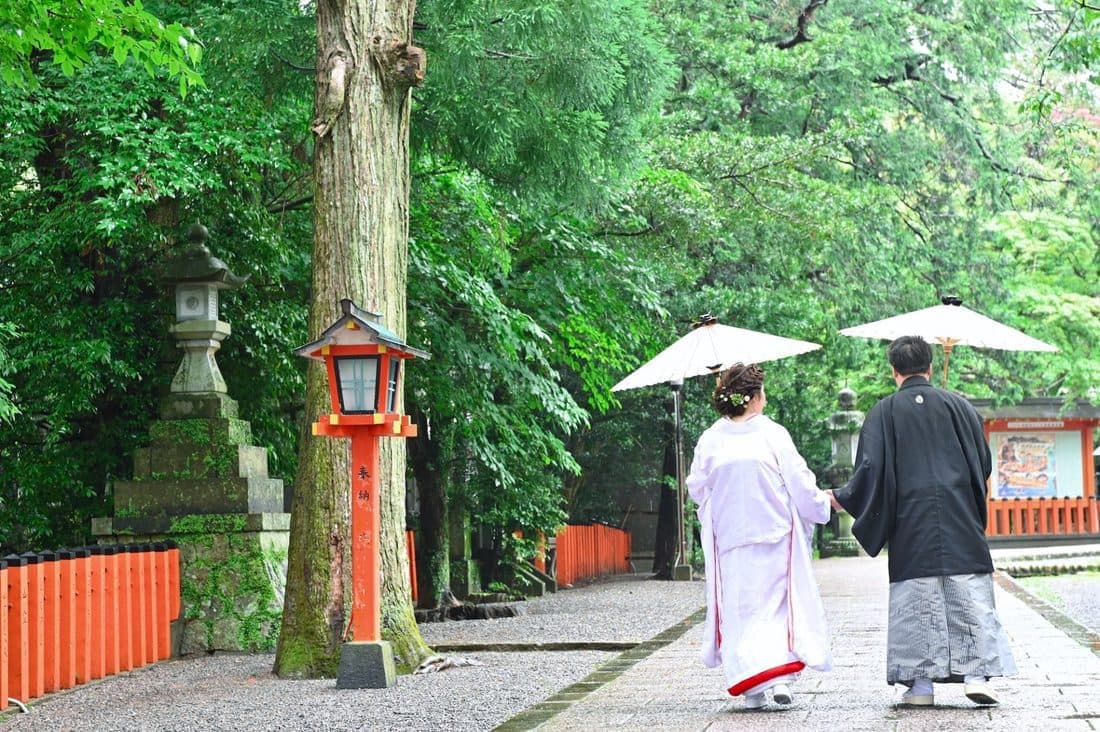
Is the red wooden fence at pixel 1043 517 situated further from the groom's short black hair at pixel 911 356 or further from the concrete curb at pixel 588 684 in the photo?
the groom's short black hair at pixel 911 356

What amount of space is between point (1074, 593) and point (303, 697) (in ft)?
44.9

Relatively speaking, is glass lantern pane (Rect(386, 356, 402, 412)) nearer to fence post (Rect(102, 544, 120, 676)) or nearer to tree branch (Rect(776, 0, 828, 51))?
fence post (Rect(102, 544, 120, 676))

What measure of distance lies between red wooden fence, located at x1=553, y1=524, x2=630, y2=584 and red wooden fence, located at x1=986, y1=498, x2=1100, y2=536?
8.92 meters

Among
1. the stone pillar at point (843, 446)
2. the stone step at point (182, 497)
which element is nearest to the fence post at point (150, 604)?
the stone step at point (182, 497)

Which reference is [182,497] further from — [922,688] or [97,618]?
[922,688]

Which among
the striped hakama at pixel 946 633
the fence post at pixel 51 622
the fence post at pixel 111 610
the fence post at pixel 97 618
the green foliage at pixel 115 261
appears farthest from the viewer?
the green foliage at pixel 115 261

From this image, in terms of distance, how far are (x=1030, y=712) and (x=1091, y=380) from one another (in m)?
25.1

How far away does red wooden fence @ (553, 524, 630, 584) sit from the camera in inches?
883

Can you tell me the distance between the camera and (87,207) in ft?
37.3

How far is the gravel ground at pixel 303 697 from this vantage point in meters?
7.55

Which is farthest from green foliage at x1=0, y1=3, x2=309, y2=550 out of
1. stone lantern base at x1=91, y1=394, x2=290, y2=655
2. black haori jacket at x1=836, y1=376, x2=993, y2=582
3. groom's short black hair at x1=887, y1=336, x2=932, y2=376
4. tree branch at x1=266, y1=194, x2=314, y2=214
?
black haori jacket at x1=836, y1=376, x2=993, y2=582

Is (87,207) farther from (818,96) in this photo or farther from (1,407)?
(818,96)

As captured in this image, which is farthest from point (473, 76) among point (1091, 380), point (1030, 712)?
point (1091, 380)

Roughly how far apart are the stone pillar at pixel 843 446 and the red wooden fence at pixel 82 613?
17.5 meters
